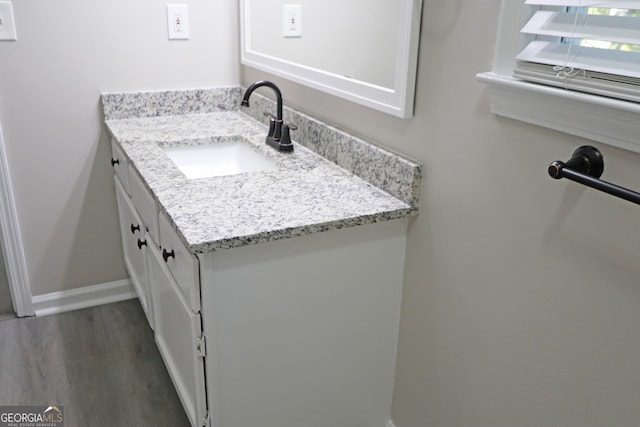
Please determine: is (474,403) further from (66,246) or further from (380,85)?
(66,246)

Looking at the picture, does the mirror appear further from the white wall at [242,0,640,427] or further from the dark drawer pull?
the dark drawer pull

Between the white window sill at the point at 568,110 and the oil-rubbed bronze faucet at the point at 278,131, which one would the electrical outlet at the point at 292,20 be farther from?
the white window sill at the point at 568,110

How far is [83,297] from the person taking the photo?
2.33 metres

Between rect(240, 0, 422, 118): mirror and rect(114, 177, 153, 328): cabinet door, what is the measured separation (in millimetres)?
697

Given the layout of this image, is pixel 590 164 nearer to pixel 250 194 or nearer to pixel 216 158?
pixel 250 194

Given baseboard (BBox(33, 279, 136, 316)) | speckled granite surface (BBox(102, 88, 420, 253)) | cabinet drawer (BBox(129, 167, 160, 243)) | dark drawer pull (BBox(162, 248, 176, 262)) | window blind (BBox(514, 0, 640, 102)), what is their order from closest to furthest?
1. window blind (BBox(514, 0, 640, 102))
2. speckled granite surface (BBox(102, 88, 420, 253))
3. dark drawer pull (BBox(162, 248, 176, 262))
4. cabinet drawer (BBox(129, 167, 160, 243))
5. baseboard (BBox(33, 279, 136, 316))

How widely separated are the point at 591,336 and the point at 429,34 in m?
0.71

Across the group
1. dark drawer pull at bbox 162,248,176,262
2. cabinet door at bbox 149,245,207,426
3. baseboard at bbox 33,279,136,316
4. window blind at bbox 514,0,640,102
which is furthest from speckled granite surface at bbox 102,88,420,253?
baseboard at bbox 33,279,136,316

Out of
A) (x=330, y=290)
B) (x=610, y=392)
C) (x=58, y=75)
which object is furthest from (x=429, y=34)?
(x=58, y=75)

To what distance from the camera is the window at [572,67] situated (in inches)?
32.3

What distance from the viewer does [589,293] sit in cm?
95

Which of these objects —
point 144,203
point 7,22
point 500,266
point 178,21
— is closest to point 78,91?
point 7,22

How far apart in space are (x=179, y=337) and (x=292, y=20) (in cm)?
114

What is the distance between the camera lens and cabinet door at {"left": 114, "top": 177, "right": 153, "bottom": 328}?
182cm
